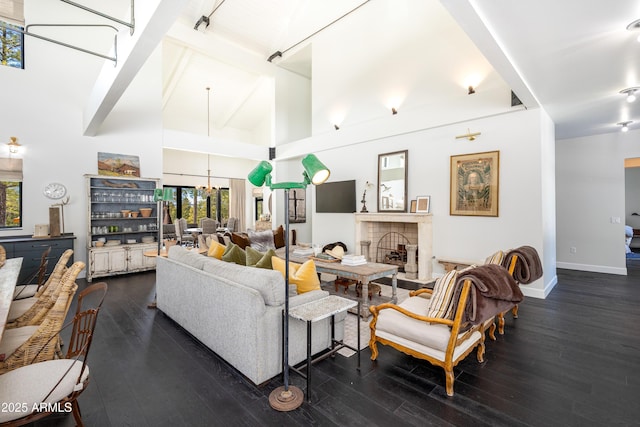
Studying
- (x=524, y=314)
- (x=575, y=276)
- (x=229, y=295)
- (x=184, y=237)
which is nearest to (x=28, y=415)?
(x=229, y=295)

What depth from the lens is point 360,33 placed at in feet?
21.0

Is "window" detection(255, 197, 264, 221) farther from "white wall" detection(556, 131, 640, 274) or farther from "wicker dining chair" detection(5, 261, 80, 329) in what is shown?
"wicker dining chair" detection(5, 261, 80, 329)

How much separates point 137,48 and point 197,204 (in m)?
8.71

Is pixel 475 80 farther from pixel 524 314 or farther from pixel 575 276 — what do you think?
pixel 575 276

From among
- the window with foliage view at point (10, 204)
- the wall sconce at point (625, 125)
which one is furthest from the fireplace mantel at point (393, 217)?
the window with foliage view at point (10, 204)

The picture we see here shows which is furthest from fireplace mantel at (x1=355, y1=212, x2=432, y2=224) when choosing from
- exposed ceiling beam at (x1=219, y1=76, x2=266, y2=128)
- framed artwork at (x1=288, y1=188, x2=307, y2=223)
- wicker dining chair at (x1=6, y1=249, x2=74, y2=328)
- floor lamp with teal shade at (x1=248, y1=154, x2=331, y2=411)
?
exposed ceiling beam at (x1=219, y1=76, x2=266, y2=128)

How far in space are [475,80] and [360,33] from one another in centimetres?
296

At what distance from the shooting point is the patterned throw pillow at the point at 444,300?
7.18 ft

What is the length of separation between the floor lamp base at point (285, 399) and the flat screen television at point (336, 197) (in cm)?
460

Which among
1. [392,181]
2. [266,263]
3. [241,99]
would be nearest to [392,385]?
[266,263]

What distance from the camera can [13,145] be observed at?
489 centimetres

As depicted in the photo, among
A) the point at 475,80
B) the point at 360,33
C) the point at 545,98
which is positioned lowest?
the point at 545,98

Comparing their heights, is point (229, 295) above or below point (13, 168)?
below

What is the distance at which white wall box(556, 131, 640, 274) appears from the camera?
5406 millimetres
